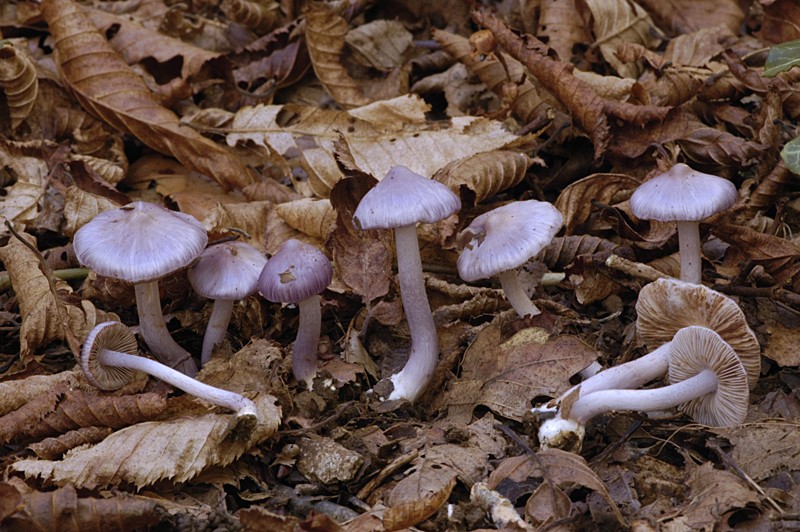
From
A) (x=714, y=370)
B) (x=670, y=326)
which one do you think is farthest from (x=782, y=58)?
(x=714, y=370)

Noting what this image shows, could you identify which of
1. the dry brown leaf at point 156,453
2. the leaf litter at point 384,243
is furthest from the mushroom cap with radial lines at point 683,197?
the dry brown leaf at point 156,453

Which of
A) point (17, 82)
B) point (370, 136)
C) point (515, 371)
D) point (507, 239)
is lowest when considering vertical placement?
point (515, 371)

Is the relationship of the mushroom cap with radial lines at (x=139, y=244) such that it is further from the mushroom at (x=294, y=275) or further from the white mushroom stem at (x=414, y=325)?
the white mushroom stem at (x=414, y=325)

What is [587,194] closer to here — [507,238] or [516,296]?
[516,296]

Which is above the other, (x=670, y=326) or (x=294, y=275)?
(x=294, y=275)

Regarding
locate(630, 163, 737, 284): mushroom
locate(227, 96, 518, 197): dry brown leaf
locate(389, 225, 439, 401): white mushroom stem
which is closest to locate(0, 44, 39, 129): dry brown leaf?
locate(227, 96, 518, 197): dry brown leaf
